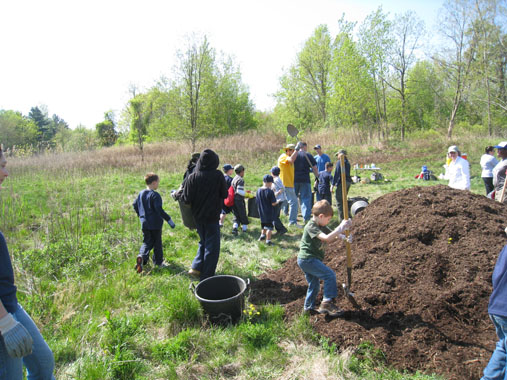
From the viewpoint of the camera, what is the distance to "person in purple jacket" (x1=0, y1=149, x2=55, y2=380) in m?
1.73

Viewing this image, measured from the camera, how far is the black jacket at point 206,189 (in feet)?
14.8

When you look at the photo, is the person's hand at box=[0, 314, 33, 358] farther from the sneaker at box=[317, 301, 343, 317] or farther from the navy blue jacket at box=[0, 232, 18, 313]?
the sneaker at box=[317, 301, 343, 317]

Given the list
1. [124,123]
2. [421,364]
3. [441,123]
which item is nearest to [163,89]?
[124,123]

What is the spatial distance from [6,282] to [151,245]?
12.3 ft

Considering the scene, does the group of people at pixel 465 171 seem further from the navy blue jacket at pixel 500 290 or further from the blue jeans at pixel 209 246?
the blue jeans at pixel 209 246

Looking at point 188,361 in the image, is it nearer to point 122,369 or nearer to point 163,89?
point 122,369

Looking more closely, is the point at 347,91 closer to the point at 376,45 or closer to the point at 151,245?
the point at 376,45

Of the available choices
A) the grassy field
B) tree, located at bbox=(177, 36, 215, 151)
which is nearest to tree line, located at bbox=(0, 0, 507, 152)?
tree, located at bbox=(177, 36, 215, 151)

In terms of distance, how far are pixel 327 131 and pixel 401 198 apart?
69.3 feet

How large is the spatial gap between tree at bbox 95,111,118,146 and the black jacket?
39.2m

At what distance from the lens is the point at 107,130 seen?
137 ft

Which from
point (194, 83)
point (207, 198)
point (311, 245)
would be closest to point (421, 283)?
point (311, 245)

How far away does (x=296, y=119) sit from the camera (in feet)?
102

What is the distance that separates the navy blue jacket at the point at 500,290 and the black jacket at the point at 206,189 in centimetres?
334
